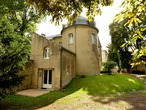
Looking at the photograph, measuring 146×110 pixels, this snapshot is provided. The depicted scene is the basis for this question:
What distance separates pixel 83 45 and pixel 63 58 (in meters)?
5.15

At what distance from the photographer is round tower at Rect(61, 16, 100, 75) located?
68.4 feet

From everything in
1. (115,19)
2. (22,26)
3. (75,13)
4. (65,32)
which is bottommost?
(115,19)

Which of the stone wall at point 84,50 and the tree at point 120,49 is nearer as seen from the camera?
the stone wall at point 84,50

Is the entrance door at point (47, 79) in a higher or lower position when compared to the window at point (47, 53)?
lower

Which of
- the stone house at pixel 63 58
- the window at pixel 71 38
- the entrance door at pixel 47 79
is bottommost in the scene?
the entrance door at pixel 47 79

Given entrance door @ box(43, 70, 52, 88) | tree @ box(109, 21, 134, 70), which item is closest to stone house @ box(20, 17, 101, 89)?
entrance door @ box(43, 70, 52, 88)

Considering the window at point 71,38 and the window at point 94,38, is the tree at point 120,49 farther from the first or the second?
the window at point 71,38

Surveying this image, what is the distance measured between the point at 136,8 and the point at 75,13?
3.02m

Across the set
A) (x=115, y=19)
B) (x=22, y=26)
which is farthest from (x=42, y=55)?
(x=115, y=19)

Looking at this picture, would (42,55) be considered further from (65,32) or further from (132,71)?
(132,71)

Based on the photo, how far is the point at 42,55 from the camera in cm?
1838

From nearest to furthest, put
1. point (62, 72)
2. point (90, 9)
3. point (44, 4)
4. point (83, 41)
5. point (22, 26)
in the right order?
point (44, 4)
point (90, 9)
point (62, 72)
point (83, 41)
point (22, 26)

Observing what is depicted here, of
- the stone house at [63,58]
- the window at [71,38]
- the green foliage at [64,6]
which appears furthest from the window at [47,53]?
the green foliage at [64,6]

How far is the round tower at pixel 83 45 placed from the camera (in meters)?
20.8
